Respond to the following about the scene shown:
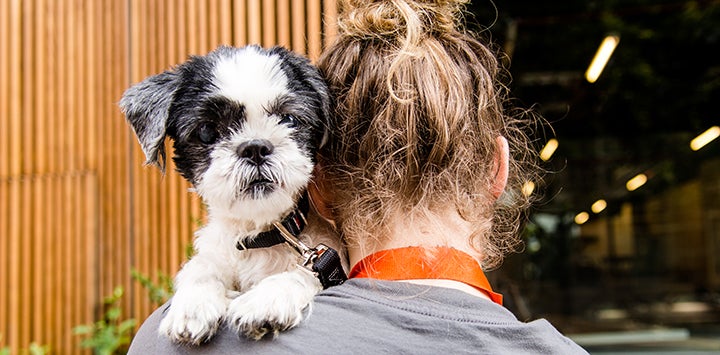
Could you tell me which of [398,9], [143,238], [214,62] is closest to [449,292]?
[398,9]

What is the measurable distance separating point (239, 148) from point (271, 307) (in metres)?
0.45

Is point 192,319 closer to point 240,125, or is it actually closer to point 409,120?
point 240,125

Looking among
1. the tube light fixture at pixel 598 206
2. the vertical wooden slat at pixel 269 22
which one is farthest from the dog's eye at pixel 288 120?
the tube light fixture at pixel 598 206

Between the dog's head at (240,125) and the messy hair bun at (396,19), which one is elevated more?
the messy hair bun at (396,19)

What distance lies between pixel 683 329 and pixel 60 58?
7974 mm

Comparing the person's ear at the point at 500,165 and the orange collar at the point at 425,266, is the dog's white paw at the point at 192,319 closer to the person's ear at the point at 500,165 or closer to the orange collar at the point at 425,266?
the orange collar at the point at 425,266

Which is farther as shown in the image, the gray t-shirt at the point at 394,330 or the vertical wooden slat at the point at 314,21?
the vertical wooden slat at the point at 314,21

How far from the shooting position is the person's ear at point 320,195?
6.24ft

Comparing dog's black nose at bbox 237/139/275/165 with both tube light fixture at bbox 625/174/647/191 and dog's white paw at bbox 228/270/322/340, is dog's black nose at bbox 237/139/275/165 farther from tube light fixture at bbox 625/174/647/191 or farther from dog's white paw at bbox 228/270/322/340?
tube light fixture at bbox 625/174/647/191

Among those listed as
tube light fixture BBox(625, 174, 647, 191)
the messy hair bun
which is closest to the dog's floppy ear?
the messy hair bun

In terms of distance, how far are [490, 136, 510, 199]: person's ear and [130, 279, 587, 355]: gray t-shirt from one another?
368mm

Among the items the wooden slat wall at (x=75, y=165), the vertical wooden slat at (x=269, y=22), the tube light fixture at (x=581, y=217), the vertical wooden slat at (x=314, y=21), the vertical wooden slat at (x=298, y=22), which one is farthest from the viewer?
the tube light fixture at (x=581, y=217)

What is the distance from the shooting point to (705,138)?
30.4ft

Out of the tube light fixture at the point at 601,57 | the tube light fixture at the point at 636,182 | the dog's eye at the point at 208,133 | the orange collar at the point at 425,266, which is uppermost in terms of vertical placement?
the tube light fixture at the point at 601,57
